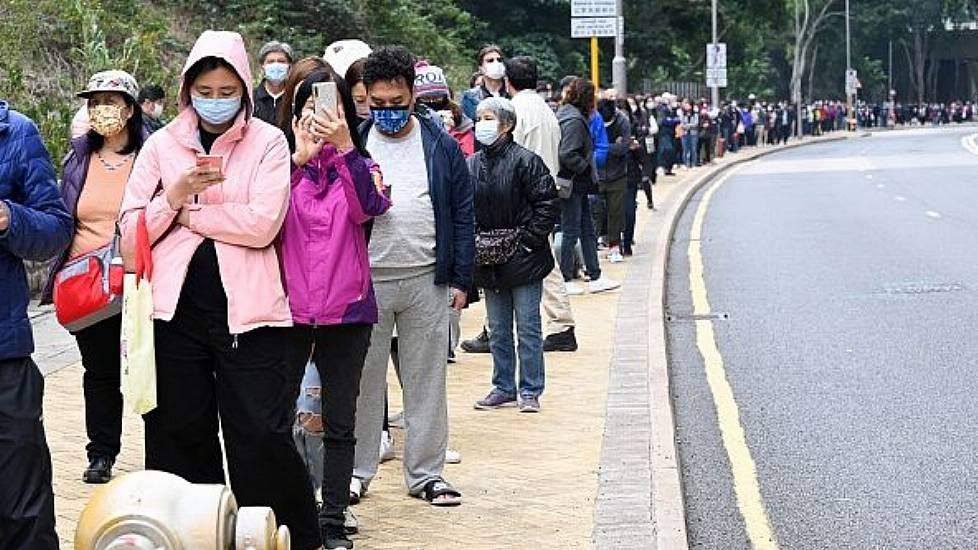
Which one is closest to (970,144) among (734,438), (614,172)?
(614,172)

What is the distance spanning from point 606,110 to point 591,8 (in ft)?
20.5

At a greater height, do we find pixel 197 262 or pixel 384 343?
pixel 197 262

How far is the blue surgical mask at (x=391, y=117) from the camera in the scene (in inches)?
288

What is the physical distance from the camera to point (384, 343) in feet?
24.5

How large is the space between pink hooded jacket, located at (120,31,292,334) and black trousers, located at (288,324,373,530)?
28.8 inches

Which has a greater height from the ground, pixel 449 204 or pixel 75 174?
pixel 75 174

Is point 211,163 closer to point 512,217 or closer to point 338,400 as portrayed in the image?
point 338,400

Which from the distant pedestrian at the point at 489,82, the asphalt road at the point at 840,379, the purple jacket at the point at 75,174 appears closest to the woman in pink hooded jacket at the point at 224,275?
the asphalt road at the point at 840,379

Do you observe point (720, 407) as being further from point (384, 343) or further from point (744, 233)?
point (744, 233)

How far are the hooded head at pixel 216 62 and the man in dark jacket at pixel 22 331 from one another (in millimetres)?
547

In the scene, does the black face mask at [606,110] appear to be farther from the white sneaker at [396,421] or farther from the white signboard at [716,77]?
the white signboard at [716,77]

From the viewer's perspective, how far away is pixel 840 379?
11.3 meters

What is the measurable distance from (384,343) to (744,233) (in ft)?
55.6

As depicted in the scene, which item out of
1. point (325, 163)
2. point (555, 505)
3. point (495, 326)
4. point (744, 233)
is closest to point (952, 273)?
point (744, 233)
